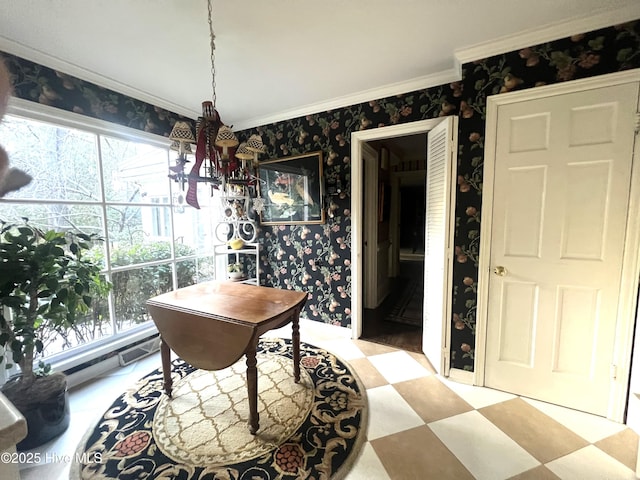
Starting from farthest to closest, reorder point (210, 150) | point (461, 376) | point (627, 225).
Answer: point (461, 376)
point (627, 225)
point (210, 150)

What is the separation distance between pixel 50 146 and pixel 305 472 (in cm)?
280

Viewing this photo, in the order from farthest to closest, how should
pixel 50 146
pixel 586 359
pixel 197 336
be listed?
pixel 50 146 < pixel 586 359 < pixel 197 336

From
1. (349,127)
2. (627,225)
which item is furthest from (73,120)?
(627,225)

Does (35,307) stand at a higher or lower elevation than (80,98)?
lower

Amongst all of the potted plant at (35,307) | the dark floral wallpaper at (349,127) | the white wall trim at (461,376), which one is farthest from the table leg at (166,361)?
the white wall trim at (461,376)

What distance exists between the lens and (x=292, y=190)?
2.96 meters

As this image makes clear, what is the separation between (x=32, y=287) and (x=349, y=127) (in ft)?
8.60

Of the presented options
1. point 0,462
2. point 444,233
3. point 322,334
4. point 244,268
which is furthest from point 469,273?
point 244,268

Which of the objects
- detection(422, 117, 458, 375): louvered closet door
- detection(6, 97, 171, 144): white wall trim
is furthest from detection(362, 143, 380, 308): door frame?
detection(6, 97, 171, 144): white wall trim

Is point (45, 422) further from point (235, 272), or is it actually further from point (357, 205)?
point (357, 205)

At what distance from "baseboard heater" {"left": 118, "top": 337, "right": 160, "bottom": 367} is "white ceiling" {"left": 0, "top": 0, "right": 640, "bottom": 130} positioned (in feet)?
7.57

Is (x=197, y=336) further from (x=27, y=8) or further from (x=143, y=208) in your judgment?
(x=27, y=8)

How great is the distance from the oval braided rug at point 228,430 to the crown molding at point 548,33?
253 centimetres

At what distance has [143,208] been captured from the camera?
2.57 m
